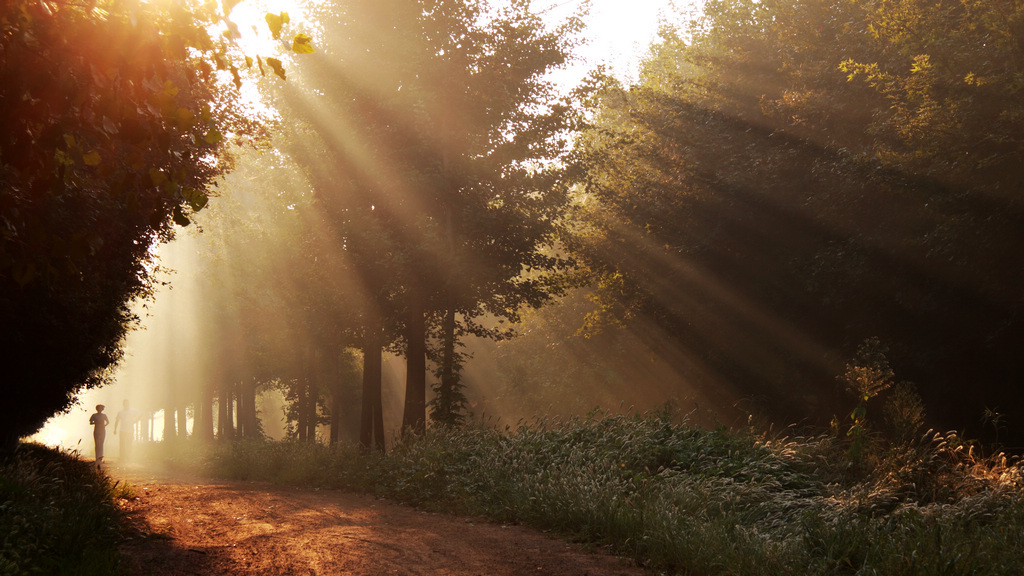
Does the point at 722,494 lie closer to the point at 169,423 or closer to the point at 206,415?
the point at 206,415

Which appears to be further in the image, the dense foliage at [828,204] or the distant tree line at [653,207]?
the dense foliage at [828,204]

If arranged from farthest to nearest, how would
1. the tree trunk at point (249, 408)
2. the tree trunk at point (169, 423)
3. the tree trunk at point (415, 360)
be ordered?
the tree trunk at point (169, 423)
the tree trunk at point (249, 408)
the tree trunk at point (415, 360)

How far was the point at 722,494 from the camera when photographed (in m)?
9.04

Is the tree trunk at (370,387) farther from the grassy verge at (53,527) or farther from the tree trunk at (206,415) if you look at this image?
the tree trunk at (206,415)

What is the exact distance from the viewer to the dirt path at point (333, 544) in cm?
714

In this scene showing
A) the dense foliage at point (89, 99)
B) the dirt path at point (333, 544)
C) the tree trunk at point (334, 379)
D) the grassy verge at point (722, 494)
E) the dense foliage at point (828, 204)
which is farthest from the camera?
the tree trunk at point (334, 379)

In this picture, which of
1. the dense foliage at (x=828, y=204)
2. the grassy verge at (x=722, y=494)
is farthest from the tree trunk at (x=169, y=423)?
the grassy verge at (x=722, y=494)

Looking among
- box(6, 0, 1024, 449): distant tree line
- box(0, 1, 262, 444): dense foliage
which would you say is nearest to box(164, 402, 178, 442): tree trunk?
box(6, 0, 1024, 449): distant tree line

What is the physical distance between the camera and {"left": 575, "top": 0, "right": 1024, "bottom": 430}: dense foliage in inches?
610

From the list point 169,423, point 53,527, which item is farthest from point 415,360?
point 169,423

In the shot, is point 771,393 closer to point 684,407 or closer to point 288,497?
point 684,407

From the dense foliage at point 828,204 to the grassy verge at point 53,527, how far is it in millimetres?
15689

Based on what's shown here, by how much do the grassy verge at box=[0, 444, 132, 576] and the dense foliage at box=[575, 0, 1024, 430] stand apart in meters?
15.7

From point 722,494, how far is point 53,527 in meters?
7.25
